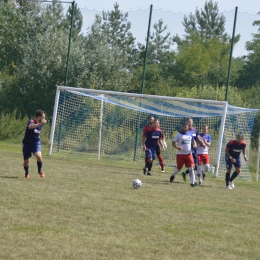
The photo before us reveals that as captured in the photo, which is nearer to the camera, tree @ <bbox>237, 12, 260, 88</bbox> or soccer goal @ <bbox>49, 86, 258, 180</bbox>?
soccer goal @ <bbox>49, 86, 258, 180</bbox>

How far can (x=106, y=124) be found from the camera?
2567 cm

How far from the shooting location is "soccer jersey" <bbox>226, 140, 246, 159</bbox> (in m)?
17.8

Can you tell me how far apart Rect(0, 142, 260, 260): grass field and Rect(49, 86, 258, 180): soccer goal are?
7267 mm

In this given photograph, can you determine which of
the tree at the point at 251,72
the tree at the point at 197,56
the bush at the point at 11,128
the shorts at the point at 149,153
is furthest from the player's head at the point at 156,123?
the tree at the point at 197,56

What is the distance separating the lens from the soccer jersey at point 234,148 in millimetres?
17812

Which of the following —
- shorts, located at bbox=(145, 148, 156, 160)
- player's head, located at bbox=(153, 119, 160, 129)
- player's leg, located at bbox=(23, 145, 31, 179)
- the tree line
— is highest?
the tree line

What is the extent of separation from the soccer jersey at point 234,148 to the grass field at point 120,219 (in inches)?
42.2

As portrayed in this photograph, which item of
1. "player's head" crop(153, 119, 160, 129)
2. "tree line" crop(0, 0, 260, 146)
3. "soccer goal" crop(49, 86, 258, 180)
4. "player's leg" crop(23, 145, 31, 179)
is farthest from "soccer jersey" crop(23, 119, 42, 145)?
"tree line" crop(0, 0, 260, 146)

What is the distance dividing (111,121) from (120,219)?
49.8ft

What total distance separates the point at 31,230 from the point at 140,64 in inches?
2088

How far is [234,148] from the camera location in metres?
18.0

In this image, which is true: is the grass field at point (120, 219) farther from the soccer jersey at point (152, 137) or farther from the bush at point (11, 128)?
the bush at point (11, 128)

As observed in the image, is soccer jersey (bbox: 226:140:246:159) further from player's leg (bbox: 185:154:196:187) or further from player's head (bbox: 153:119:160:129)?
player's head (bbox: 153:119:160:129)

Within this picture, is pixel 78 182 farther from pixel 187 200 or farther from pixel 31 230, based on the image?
pixel 31 230
